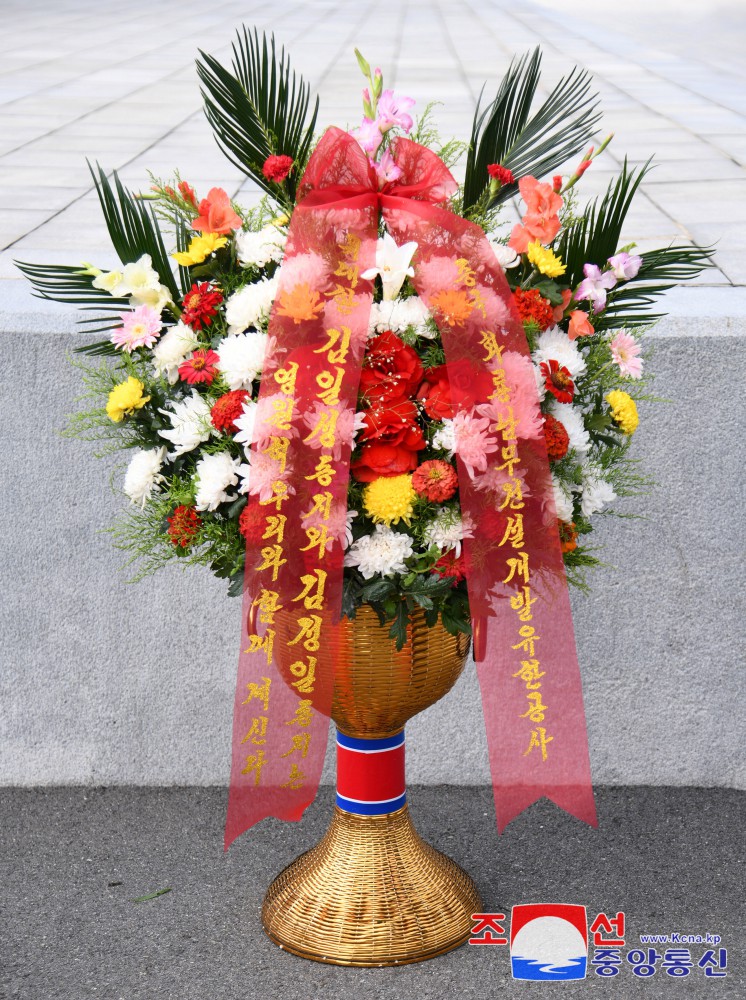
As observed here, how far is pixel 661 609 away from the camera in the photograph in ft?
10.3

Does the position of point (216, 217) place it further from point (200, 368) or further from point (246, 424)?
point (246, 424)

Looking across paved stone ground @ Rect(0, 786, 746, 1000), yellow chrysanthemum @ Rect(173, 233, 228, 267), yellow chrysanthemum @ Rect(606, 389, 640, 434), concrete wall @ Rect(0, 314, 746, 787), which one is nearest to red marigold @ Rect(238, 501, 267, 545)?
yellow chrysanthemum @ Rect(173, 233, 228, 267)

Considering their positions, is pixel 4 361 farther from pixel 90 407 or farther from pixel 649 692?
pixel 649 692

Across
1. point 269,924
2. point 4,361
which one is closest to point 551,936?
point 269,924

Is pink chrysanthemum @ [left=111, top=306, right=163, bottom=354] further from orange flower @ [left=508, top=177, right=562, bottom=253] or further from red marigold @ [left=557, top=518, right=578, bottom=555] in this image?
red marigold @ [left=557, top=518, right=578, bottom=555]

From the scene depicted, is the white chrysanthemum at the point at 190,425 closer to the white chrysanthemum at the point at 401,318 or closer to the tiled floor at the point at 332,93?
the white chrysanthemum at the point at 401,318

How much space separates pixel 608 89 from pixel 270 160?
6127 mm

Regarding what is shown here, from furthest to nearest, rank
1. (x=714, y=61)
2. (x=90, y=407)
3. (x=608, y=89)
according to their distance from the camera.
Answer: (x=714, y=61), (x=608, y=89), (x=90, y=407)

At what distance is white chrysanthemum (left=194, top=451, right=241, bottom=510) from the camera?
210 cm

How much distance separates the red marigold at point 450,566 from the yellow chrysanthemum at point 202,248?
68cm

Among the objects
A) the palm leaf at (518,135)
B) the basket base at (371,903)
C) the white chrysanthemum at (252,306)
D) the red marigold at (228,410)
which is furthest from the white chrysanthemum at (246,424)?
the basket base at (371,903)

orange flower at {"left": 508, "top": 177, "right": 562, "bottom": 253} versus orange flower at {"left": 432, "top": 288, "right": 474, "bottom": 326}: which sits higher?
orange flower at {"left": 508, "top": 177, "right": 562, "bottom": 253}

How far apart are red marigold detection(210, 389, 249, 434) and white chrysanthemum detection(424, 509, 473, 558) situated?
0.37 meters

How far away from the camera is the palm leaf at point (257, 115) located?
2297 millimetres
